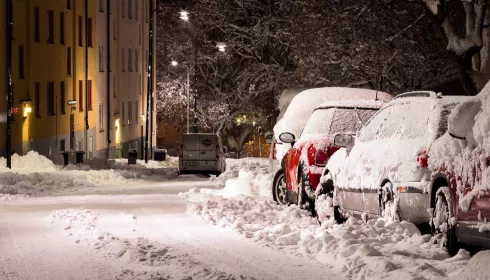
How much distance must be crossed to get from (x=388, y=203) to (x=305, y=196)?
167 inches

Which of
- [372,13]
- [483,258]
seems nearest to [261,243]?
[483,258]

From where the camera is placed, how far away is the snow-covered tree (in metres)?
25.8

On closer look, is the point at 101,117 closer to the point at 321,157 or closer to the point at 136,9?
the point at 136,9

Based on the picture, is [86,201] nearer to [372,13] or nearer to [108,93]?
[372,13]

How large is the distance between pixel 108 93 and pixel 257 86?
50.5 ft

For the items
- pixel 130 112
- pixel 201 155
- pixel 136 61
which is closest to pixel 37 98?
pixel 201 155

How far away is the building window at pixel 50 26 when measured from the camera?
1901 inches

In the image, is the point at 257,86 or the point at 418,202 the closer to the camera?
the point at 418,202

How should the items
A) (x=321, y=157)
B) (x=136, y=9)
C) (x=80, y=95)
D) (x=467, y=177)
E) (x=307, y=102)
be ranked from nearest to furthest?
1. (x=467, y=177)
2. (x=321, y=157)
3. (x=307, y=102)
4. (x=80, y=95)
5. (x=136, y=9)

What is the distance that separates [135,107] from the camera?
6931 cm

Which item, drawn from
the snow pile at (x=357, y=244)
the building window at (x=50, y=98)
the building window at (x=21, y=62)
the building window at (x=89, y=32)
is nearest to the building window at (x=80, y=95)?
the building window at (x=89, y=32)

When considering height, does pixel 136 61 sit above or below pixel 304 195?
above

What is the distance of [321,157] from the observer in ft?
54.6

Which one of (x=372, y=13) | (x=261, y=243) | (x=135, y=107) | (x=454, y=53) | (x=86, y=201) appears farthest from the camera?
(x=135, y=107)
